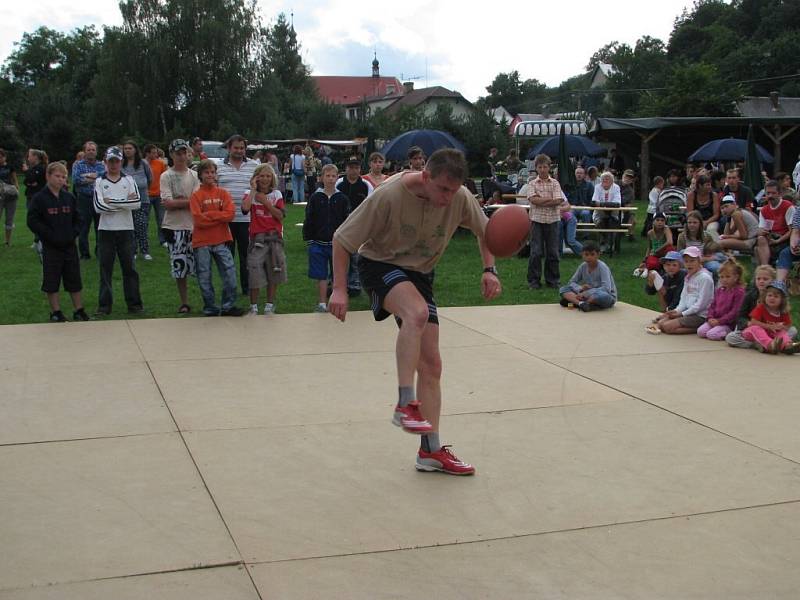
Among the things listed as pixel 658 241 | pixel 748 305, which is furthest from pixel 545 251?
pixel 748 305

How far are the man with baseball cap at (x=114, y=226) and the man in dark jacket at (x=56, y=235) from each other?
1.26 ft

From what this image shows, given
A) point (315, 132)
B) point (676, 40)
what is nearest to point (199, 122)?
point (315, 132)

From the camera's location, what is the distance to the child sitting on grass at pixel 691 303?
32.9 ft

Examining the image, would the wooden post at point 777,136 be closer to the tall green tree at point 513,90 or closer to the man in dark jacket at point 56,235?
the man in dark jacket at point 56,235

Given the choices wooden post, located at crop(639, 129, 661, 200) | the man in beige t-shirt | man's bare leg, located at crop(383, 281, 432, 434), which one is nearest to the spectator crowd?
the man in beige t-shirt

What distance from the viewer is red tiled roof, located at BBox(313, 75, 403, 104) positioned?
513ft

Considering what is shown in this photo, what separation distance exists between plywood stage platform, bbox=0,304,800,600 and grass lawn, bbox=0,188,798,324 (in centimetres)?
263

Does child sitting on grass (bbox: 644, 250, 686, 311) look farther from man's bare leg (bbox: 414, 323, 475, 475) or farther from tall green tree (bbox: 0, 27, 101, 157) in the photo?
tall green tree (bbox: 0, 27, 101, 157)

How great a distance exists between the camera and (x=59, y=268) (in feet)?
34.3

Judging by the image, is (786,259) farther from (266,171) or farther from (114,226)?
(114,226)

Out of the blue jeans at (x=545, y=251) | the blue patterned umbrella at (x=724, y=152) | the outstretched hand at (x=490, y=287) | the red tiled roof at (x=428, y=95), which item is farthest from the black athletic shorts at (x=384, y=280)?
the red tiled roof at (x=428, y=95)

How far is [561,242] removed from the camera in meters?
17.7

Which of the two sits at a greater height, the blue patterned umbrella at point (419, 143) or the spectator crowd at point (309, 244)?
the blue patterned umbrella at point (419, 143)

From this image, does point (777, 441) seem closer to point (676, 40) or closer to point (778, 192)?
point (778, 192)
